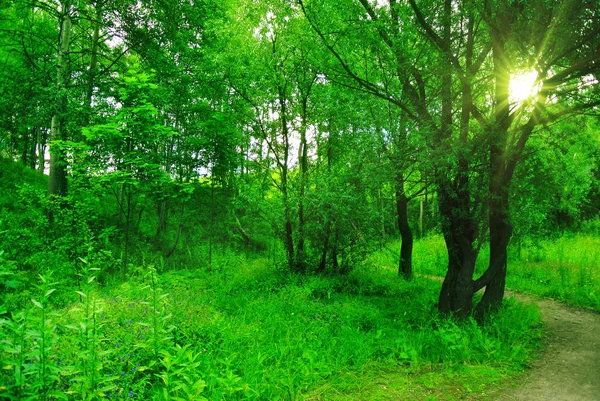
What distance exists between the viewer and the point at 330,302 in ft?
25.9

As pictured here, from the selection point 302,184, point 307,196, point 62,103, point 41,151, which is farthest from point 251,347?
point 41,151

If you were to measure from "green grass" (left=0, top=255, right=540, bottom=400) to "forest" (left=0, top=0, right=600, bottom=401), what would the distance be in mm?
38

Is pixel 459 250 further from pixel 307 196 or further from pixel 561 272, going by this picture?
pixel 561 272

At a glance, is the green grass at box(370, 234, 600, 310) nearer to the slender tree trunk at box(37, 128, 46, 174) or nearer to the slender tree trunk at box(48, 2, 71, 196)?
the slender tree trunk at box(48, 2, 71, 196)

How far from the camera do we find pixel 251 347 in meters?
4.91

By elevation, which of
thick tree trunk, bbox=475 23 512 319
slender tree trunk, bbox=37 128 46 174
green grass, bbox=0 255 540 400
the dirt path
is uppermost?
slender tree trunk, bbox=37 128 46 174

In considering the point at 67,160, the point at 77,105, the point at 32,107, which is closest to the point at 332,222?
the point at 67,160

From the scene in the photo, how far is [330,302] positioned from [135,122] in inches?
214

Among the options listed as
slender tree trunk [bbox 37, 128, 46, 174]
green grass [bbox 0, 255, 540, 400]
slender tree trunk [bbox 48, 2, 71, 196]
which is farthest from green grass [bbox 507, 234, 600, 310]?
slender tree trunk [bbox 37, 128, 46, 174]

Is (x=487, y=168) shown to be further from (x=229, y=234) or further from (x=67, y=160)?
(x=229, y=234)

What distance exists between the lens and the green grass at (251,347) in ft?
8.46

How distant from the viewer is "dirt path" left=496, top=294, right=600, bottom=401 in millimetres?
4246

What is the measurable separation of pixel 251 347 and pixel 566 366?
4.55 meters

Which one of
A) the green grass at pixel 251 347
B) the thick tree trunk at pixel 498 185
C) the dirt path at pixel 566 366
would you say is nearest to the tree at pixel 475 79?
the thick tree trunk at pixel 498 185
